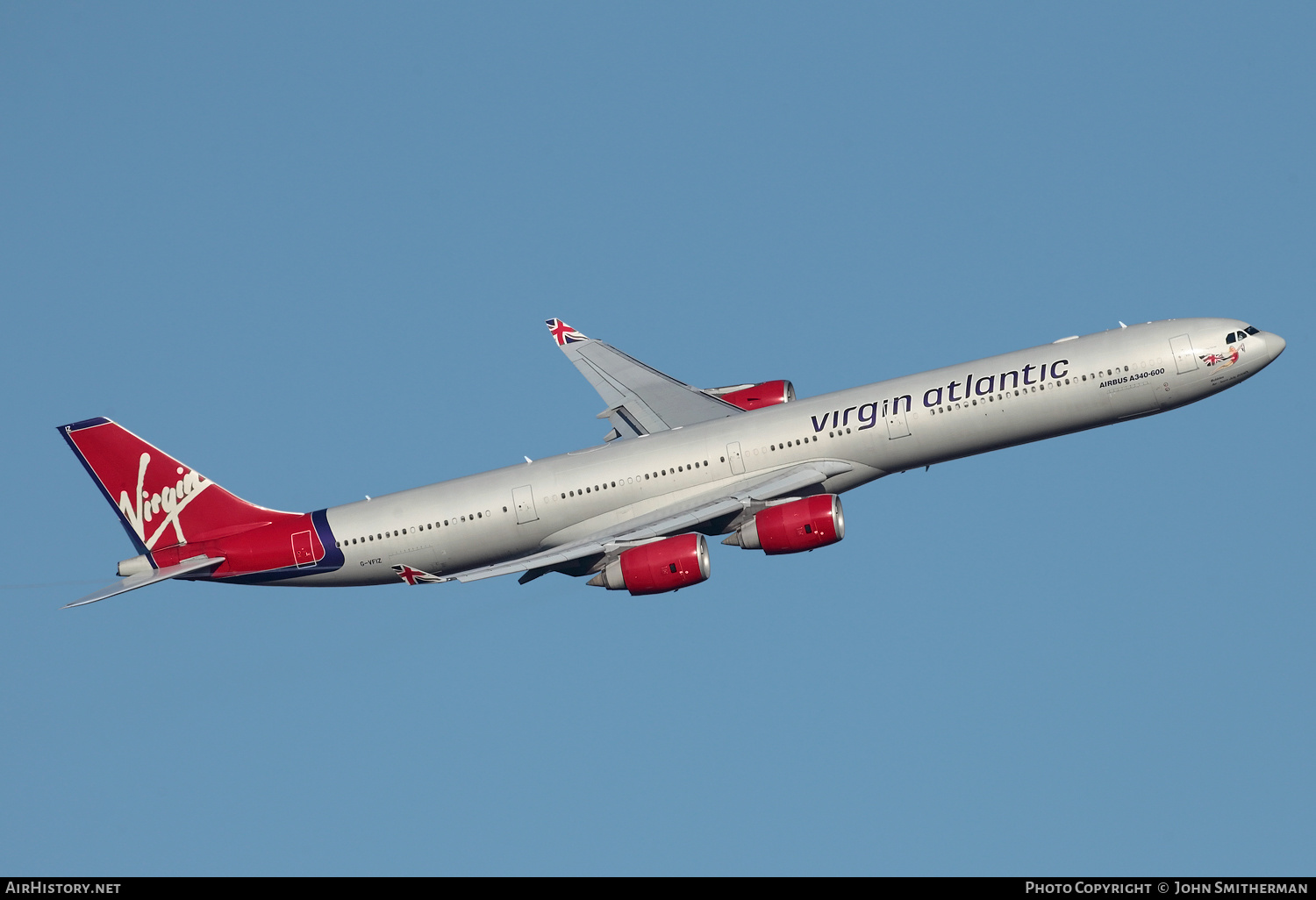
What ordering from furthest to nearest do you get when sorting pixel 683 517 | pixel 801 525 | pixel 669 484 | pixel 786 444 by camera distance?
pixel 669 484 → pixel 786 444 → pixel 683 517 → pixel 801 525

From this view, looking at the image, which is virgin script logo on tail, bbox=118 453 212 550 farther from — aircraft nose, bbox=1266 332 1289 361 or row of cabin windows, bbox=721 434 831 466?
aircraft nose, bbox=1266 332 1289 361

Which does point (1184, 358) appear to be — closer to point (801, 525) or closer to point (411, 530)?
point (801, 525)

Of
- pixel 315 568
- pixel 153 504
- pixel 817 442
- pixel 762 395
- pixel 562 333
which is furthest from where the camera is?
pixel 562 333

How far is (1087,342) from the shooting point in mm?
73750

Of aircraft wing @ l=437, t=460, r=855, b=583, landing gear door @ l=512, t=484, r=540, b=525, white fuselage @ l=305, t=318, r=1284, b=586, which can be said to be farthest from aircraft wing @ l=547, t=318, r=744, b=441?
landing gear door @ l=512, t=484, r=540, b=525

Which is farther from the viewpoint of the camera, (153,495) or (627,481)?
(153,495)

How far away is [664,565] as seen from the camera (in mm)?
70750

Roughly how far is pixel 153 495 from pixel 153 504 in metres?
0.49

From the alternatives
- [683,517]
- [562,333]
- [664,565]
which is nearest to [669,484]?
[683,517]

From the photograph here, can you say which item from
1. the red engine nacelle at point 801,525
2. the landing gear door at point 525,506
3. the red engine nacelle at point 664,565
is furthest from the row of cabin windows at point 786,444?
the landing gear door at point 525,506

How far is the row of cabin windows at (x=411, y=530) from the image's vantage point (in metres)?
75.9
